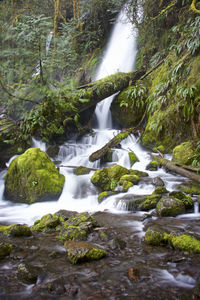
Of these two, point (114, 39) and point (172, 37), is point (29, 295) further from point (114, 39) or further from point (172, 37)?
point (114, 39)

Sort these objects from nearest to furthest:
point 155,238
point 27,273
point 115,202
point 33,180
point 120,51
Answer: point 27,273 < point 155,238 < point 115,202 < point 33,180 < point 120,51

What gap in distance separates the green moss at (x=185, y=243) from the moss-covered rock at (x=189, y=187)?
2.45m

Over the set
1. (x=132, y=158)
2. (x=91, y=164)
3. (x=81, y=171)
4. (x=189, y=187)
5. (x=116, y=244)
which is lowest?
(x=116, y=244)

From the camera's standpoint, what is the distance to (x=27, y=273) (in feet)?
9.02

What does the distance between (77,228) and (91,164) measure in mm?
5046

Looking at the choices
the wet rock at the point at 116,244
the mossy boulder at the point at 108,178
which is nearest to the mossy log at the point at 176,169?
the mossy boulder at the point at 108,178

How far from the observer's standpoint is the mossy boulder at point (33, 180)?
642 centimetres

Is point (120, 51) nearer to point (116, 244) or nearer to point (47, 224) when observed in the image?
point (47, 224)

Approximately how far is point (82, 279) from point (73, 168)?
5786 mm

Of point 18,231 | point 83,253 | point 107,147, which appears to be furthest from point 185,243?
point 107,147

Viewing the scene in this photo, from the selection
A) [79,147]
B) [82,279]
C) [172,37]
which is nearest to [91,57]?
[172,37]

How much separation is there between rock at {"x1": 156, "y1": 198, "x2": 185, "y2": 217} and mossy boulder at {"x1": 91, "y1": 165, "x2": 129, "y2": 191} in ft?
6.39

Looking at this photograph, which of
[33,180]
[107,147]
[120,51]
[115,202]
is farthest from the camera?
[120,51]

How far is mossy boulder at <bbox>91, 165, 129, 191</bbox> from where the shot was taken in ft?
21.7
